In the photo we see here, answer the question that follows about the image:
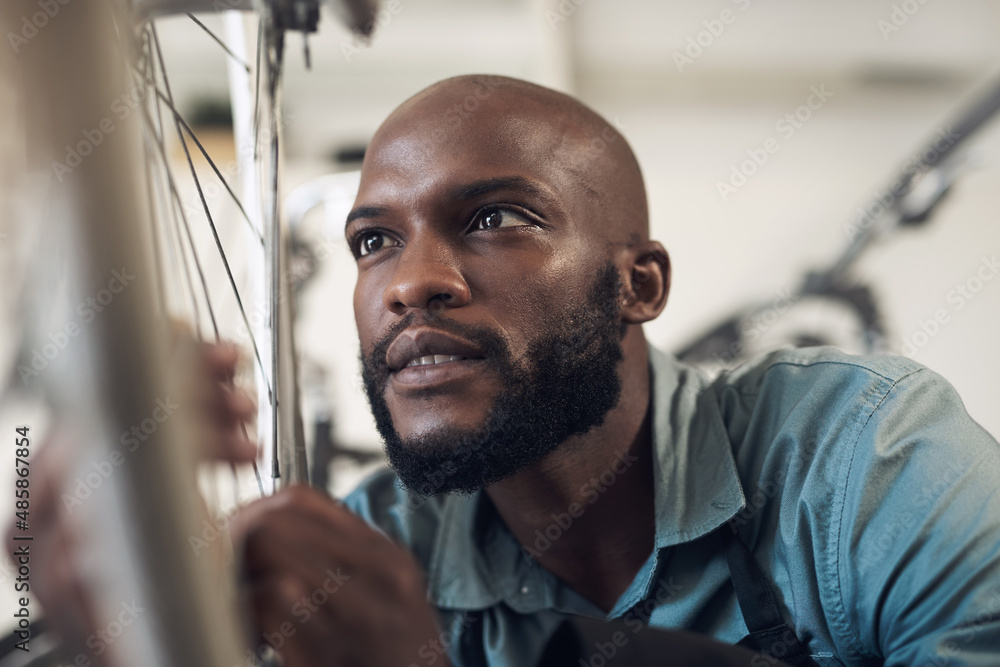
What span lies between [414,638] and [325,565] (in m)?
0.05

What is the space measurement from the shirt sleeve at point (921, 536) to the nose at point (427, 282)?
335 millimetres

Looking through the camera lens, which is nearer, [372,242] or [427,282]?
[427,282]

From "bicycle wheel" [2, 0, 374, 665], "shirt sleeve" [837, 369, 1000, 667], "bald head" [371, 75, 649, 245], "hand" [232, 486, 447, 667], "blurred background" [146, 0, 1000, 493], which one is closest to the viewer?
"bicycle wheel" [2, 0, 374, 665]

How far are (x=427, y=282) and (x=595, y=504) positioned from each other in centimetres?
29

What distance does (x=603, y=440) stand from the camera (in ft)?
2.59

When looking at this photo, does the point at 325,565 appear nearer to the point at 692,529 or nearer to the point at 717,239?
the point at 692,529

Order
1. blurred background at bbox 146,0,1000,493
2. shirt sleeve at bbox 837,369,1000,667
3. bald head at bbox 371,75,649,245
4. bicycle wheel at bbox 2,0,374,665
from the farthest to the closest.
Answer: blurred background at bbox 146,0,1000,493 < bald head at bbox 371,75,649,245 < shirt sleeve at bbox 837,369,1000,667 < bicycle wheel at bbox 2,0,374,665

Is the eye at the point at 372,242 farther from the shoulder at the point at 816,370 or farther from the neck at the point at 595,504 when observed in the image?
the shoulder at the point at 816,370

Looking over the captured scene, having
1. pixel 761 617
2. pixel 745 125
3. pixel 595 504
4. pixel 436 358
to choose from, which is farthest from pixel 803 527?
pixel 745 125

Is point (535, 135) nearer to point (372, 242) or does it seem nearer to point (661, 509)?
point (372, 242)

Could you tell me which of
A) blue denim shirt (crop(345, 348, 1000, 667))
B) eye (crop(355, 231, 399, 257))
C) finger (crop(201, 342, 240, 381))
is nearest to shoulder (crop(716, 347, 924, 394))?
blue denim shirt (crop(345, 348, 1000, 667))

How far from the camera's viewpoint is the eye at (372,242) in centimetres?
76

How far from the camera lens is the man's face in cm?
66

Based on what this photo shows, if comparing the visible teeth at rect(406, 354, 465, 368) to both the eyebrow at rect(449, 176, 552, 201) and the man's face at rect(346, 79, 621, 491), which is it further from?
the eyebrow at rect(449, 176, 552, 201)
